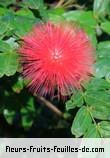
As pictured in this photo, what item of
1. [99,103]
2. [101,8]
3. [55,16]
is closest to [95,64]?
[99,103]

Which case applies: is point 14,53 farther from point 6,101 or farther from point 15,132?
point 15,132

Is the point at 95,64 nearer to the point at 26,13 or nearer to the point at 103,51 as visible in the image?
the point at 103,51

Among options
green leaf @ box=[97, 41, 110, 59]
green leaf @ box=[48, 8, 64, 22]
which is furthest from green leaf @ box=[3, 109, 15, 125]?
green leaf @ box=[97, 41, 110, 59]

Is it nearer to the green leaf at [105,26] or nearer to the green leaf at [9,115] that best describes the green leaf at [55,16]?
the green leaf at [105,26]

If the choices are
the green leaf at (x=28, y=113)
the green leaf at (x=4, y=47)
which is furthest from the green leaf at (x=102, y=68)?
the green leaf at (x=28, y=113)

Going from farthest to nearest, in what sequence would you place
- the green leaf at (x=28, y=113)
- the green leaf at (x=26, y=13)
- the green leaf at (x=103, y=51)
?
the green leaf at (x=28, y=113), the green leaf at (x=26, y=13), the green leaf at (x=103, y=51)
